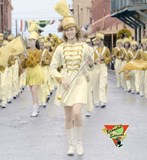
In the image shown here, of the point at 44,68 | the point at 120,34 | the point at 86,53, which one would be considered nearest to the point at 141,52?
the point at 44,68

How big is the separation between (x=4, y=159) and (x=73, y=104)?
1.16 metres

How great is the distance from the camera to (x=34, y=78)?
13.3 metres

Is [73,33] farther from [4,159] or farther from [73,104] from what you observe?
[4,159]

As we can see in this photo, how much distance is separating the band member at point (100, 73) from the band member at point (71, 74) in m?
5.80

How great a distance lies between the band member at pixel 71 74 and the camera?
843cm

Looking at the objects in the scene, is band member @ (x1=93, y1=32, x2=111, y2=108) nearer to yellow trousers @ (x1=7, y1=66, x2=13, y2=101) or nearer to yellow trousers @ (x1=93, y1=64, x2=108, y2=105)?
yellow trousers @ (x1=93, y1=64, x2=108, y2=105)

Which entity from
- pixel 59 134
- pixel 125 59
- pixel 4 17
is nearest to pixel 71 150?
pixel 59 134

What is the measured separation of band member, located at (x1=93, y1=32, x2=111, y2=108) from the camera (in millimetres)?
14578

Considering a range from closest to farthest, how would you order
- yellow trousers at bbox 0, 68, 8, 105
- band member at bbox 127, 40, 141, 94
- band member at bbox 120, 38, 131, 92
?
yellow trousers at bbox 0, 68, 8, 105 → band member at bbox 127, 40, 141, 94 → band member at bbox 120, 38, 131, 92

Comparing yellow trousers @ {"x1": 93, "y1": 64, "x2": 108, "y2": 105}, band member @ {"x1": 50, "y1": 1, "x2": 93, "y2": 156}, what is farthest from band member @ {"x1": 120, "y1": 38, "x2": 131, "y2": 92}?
band member @ {"x1": 50, "y1": 1, "x2": 93, "y2": 156}

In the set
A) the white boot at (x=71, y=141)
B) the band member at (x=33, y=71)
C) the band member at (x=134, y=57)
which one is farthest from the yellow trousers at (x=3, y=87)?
the white boot at (x=71, y=141)

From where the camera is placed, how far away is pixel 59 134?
10.4 meters

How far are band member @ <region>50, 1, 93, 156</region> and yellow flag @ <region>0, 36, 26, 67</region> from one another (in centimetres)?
381

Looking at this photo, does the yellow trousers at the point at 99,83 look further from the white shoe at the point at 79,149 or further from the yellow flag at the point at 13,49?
the white shoe at the point at 79,149
